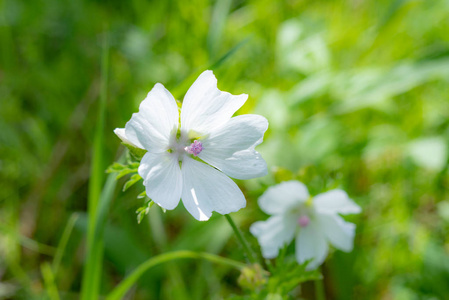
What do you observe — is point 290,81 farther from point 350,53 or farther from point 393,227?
point 393,227

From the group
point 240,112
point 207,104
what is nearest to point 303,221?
point 240,112

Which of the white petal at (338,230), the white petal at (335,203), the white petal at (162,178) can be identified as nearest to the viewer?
the white petal at (162,178)

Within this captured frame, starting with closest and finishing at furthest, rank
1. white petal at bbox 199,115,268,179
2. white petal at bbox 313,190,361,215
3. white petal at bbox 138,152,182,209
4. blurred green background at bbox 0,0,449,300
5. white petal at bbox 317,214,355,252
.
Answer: white petal at bbox 138,152,182,209, white petal at bbox 199,115,268,179, white petal at bbox 313,190,361,215, white petal at bbox 317,214,355,252, blurred green background at bbox 0,0,449,300

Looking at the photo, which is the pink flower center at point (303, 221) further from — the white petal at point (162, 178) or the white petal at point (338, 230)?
the white petal at point (162, 178)

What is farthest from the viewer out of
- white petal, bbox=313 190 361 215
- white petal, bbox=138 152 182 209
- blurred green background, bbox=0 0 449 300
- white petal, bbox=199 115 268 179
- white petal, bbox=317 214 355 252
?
blurred green background, bbox=0 0 449 300

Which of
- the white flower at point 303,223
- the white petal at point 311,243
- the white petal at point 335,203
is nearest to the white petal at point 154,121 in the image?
the white flower at point 303,223

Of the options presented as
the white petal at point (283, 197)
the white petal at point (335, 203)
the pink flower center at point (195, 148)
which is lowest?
the white petal at point (335, 203)

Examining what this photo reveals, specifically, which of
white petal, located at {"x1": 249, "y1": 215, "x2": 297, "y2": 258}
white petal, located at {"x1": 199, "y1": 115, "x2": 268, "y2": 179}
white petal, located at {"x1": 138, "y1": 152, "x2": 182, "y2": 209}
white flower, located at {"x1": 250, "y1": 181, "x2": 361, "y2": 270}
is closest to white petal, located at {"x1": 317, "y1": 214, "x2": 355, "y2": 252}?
white flower, located at {"x1": 250, "y1": 181, "x2": 361, "y2": 270}

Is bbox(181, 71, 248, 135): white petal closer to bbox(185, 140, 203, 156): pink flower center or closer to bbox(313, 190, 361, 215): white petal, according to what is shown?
bbox(185, 140, 203, 156): pink flower center

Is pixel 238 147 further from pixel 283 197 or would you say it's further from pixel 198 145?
pixel 283 197
